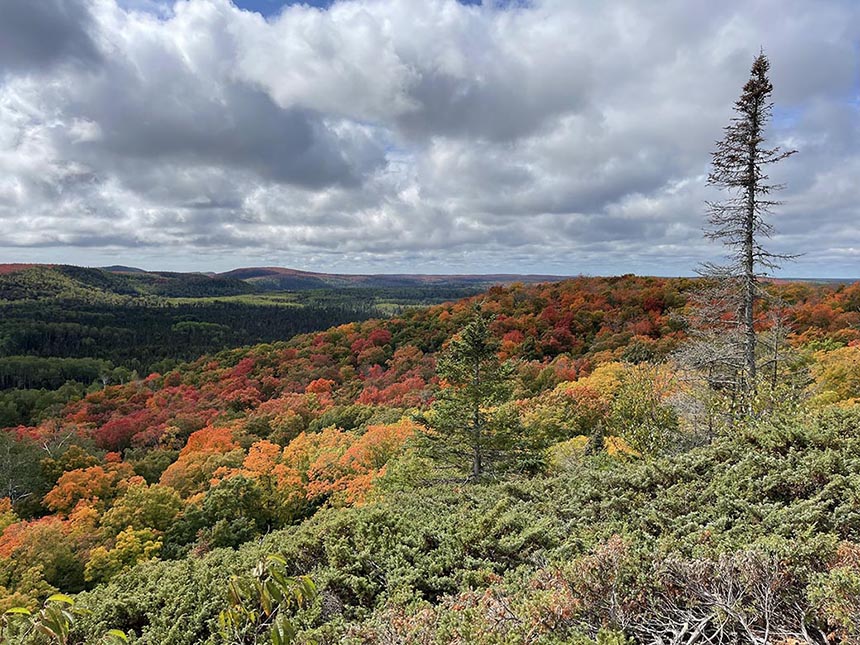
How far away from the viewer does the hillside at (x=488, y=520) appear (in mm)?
4711

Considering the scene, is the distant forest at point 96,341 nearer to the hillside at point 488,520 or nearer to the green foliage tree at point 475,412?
the hillside at point 488,520

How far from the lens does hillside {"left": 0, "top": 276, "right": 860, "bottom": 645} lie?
15.5ft

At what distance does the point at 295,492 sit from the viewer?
2270cm

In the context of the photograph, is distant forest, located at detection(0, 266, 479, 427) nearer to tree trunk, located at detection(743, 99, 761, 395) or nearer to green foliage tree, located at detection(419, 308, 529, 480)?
green foliage tree, located at detection(419, 308, 529, 480)

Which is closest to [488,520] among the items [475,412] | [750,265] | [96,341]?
[475,412]

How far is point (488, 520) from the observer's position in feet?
26.8

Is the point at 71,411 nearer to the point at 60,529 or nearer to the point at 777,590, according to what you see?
the point at 60,529

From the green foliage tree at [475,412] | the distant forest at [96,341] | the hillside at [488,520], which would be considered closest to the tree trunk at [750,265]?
the hillside at [488,520]

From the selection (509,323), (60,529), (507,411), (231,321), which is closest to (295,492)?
(60,529)

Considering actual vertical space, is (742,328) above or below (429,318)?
above

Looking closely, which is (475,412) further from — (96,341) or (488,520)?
(96,341)

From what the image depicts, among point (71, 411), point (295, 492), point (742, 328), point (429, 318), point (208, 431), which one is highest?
point (742, 328)

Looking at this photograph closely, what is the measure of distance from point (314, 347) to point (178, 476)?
147ft

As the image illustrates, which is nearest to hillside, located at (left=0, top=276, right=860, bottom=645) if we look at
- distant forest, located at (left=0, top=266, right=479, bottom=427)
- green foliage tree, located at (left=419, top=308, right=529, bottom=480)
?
green foliage tree, located at (left=419, top=308, right=529, bottom=480)
